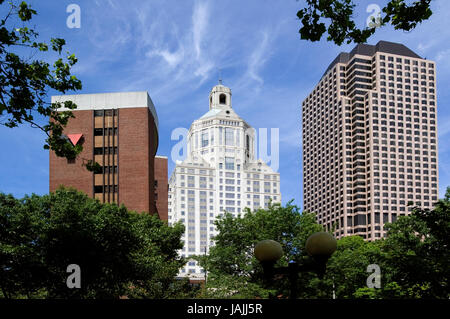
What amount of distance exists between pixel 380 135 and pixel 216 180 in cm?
5658

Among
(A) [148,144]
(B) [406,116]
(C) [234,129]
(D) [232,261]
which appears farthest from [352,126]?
(D) [232,261]

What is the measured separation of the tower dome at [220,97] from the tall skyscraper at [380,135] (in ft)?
140

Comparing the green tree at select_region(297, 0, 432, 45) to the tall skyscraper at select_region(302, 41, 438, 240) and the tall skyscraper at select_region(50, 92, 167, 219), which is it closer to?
the tall skyscraper at select_region(50, 92, 167, 219)

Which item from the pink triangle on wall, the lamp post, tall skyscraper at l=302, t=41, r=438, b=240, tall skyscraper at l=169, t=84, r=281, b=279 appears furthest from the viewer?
tall skyscraper at l=169, t=84, r=281, b=279

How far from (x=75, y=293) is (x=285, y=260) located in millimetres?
12676

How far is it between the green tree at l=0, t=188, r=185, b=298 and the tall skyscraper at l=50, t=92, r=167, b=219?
1636 cm

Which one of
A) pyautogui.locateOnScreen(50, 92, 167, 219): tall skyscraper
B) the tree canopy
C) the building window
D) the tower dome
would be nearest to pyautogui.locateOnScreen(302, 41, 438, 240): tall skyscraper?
the building window

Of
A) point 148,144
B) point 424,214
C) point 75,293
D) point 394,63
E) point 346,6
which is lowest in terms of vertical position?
point 75,293

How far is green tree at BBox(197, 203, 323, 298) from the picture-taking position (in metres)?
30.2

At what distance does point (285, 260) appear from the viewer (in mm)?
29969

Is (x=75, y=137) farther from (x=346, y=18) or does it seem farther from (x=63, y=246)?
(x=346, y=18)

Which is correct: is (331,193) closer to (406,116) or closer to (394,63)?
(406,116)

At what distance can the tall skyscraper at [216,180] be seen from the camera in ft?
529

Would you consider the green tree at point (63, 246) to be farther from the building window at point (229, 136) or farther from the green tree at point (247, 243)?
the building window at point (229, 136)
